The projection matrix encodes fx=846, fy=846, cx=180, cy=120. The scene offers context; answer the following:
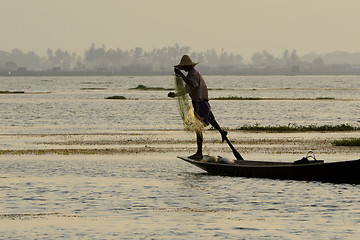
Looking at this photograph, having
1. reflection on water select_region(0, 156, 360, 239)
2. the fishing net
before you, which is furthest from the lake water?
the fishing net

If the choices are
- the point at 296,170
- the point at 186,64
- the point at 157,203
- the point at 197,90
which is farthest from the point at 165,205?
the point at 186,64

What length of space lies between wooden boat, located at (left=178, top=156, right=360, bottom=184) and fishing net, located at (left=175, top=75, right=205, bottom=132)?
1003 millimetres

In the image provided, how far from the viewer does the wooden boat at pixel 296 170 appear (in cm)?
1984

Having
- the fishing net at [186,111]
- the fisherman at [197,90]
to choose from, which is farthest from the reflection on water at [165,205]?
the fisherman at [197,90]

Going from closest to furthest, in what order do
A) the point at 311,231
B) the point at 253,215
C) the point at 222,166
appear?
the point at 311,231, the point at 253,215, the point at 222,166

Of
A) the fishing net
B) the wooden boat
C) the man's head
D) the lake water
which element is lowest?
the lake water

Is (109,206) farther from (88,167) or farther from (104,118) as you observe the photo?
(104,118)

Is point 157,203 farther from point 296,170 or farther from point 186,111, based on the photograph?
point 186,111

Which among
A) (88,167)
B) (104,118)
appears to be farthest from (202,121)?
(104,118)

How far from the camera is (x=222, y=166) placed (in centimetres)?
2211

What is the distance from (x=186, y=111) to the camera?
23703 millimetres

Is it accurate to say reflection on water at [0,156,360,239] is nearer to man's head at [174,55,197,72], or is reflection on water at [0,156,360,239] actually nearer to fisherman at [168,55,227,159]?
fisherman at [168,55,227,159]

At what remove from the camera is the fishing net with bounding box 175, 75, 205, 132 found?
2314cm

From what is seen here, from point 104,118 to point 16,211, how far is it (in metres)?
39.7
